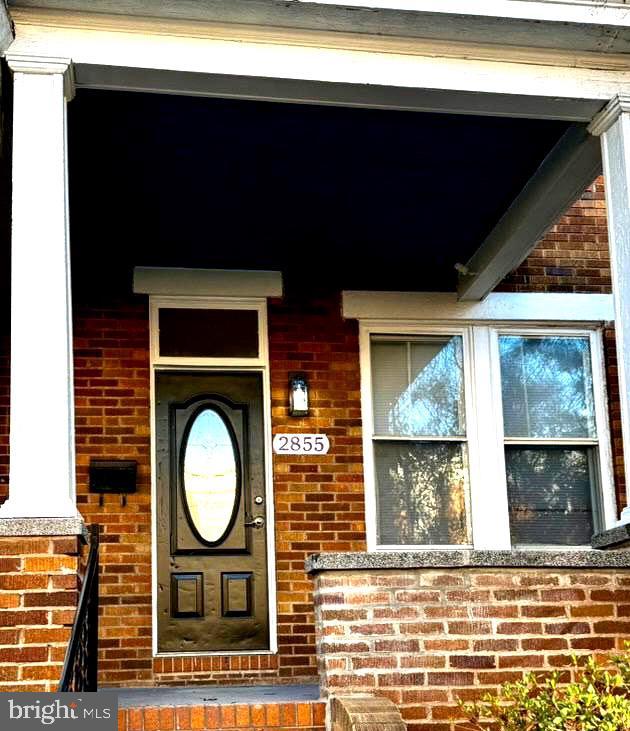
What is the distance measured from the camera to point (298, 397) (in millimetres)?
8602

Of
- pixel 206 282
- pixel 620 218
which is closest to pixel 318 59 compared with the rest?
pixel 620 218

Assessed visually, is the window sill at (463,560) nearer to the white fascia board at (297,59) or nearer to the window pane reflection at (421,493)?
the white fascia board at (297,59)

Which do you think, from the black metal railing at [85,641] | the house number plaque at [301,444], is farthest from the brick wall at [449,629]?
the house number plaque at [301,444]

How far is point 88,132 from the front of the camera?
276 inches

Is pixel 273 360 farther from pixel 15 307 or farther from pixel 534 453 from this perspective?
pixel 15 307

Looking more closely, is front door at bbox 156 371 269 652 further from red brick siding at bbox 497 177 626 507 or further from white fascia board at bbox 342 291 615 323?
red brick siding at bbox 497 177 626 507

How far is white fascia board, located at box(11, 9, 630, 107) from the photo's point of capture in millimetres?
6027

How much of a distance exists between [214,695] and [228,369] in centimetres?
279

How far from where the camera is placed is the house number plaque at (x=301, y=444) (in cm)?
858

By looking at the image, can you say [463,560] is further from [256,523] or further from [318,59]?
[256,523]

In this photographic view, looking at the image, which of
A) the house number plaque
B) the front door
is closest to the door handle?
the front door

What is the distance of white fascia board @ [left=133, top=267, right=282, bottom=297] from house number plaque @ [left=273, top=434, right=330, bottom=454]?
3.49 ft

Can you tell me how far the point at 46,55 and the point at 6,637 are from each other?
111 inches

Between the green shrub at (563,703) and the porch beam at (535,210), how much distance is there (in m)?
2.97
